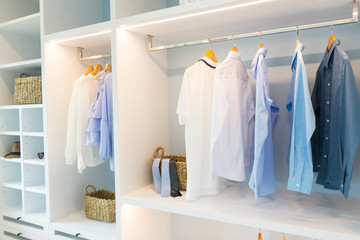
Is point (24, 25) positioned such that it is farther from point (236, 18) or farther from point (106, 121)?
point (236, 18)

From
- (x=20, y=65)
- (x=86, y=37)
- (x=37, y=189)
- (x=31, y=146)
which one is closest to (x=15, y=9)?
(x=20, y=65)

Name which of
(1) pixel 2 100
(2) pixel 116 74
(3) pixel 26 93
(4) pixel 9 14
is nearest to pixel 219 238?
(2) pixel 116 74

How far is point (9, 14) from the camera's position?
2736mm

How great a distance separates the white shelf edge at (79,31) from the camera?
187 centimetres

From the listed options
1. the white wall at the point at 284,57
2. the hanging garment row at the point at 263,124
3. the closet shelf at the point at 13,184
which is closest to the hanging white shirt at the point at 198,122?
the hanging garment row at the point at 263,124

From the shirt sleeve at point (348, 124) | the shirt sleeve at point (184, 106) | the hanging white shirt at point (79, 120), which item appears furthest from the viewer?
the hanging white shirt at point (79, 120)

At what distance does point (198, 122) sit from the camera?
69.2 inches

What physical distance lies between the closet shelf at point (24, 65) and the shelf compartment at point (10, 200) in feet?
3.52

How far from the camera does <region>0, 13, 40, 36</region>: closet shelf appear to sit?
2.36m

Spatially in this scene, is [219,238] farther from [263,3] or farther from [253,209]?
[263,3]

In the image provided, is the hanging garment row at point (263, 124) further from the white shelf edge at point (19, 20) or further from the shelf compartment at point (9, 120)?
the shelf compartment at point (9, 120)

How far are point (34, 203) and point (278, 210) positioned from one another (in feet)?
6.49

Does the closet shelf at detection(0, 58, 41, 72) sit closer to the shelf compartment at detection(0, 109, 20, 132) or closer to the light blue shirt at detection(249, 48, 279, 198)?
the shelf compartment at detection(0, 109, 20, 132)

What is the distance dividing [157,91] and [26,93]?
1.11m
